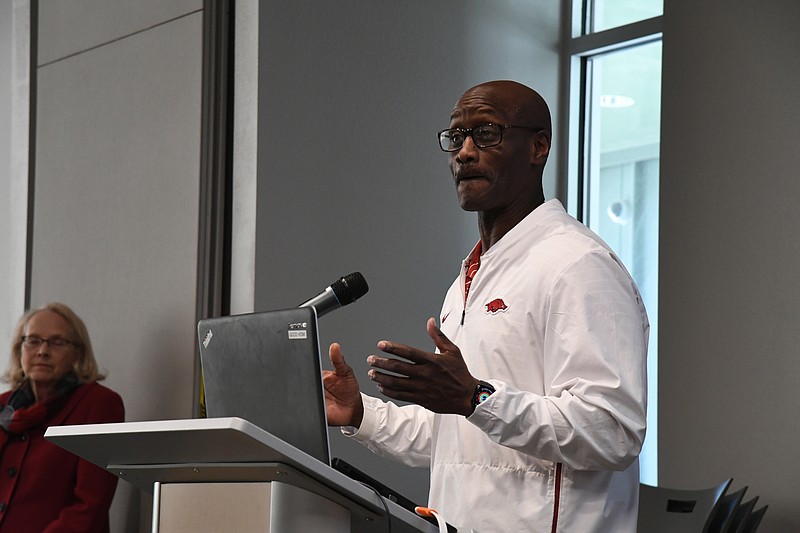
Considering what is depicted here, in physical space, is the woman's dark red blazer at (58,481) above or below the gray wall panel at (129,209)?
below

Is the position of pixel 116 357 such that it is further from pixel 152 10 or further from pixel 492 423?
pixel 492 423

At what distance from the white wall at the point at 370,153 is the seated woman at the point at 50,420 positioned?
0.92m

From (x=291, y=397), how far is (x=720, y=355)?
256 centimetres

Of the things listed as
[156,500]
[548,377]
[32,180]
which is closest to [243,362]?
[156,500]

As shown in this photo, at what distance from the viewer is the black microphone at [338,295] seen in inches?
75.1

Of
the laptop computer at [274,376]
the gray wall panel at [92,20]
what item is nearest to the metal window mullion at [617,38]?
the gray wall panel at [92,20]

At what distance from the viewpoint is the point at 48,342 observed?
4496mm

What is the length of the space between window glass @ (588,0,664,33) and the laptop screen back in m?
3.36

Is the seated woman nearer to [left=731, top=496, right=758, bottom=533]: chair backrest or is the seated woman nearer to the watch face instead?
[left=731, top=496, right=758, bottom=533]: chair backrest

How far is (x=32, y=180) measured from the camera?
5.06 meters

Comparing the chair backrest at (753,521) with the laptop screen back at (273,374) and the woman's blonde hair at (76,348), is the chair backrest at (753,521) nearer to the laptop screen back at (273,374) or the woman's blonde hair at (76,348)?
the laptop screen back at (273,374)

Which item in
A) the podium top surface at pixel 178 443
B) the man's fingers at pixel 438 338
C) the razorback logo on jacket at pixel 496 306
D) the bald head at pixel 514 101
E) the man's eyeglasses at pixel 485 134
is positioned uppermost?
the bald head at pixel 514 101

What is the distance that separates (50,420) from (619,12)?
3.02 meters

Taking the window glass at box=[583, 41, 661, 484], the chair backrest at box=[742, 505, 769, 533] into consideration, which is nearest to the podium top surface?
the chair backrest at box=[742, 505, 769, 533]
